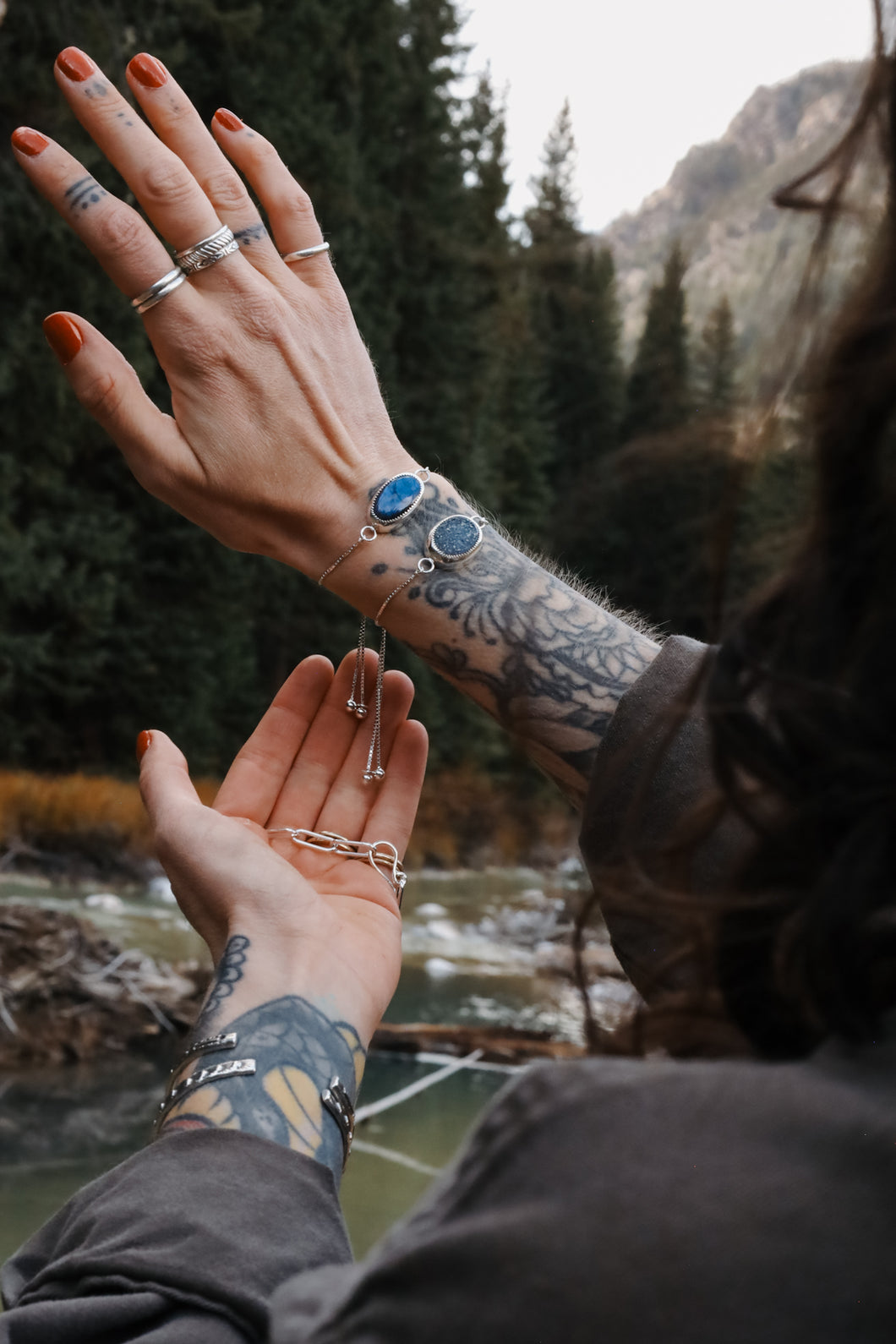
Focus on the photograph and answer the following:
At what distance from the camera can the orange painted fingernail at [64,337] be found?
0.71 m

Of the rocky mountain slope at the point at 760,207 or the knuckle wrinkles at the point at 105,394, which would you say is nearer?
the rocky mountain slope at the point at 760,207

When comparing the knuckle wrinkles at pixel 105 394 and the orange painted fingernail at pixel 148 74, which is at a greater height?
the orange painted fingernail at pixel 148 74

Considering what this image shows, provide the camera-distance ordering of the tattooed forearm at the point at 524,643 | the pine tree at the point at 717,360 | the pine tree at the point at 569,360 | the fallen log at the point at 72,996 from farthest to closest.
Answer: the pine tree at the point at 569,360 → the fallen log at the point at 72,996 → the tattooed forearm at the point at 524,643 → the pine tree at the point at 717,360

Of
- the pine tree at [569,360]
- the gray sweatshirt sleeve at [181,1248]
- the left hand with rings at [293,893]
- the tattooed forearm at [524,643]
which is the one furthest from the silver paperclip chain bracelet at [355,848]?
the pine tree at [569,360]

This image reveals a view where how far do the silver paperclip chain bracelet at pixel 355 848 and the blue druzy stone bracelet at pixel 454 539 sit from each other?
18 centimetres

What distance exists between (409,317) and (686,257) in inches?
344

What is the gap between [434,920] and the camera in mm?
3875

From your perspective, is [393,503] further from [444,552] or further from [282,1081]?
[282,1081]

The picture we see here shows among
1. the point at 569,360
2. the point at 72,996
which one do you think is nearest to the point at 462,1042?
the point at 72,996

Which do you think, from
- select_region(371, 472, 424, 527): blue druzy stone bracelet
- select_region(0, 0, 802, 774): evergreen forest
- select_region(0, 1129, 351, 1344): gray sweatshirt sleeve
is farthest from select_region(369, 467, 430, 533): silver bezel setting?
select_region(0, 0, 802, 774): evergreen forest

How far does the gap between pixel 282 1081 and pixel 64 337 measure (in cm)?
48

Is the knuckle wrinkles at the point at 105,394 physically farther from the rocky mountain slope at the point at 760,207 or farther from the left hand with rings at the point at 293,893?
the rocky mountain slope at the point at 760,207

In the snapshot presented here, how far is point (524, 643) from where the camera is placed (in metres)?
0.71

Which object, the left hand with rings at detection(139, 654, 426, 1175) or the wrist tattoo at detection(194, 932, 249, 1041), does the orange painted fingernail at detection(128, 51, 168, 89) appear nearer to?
the left hand with rings at detection(139, 654, 426, 1175)
